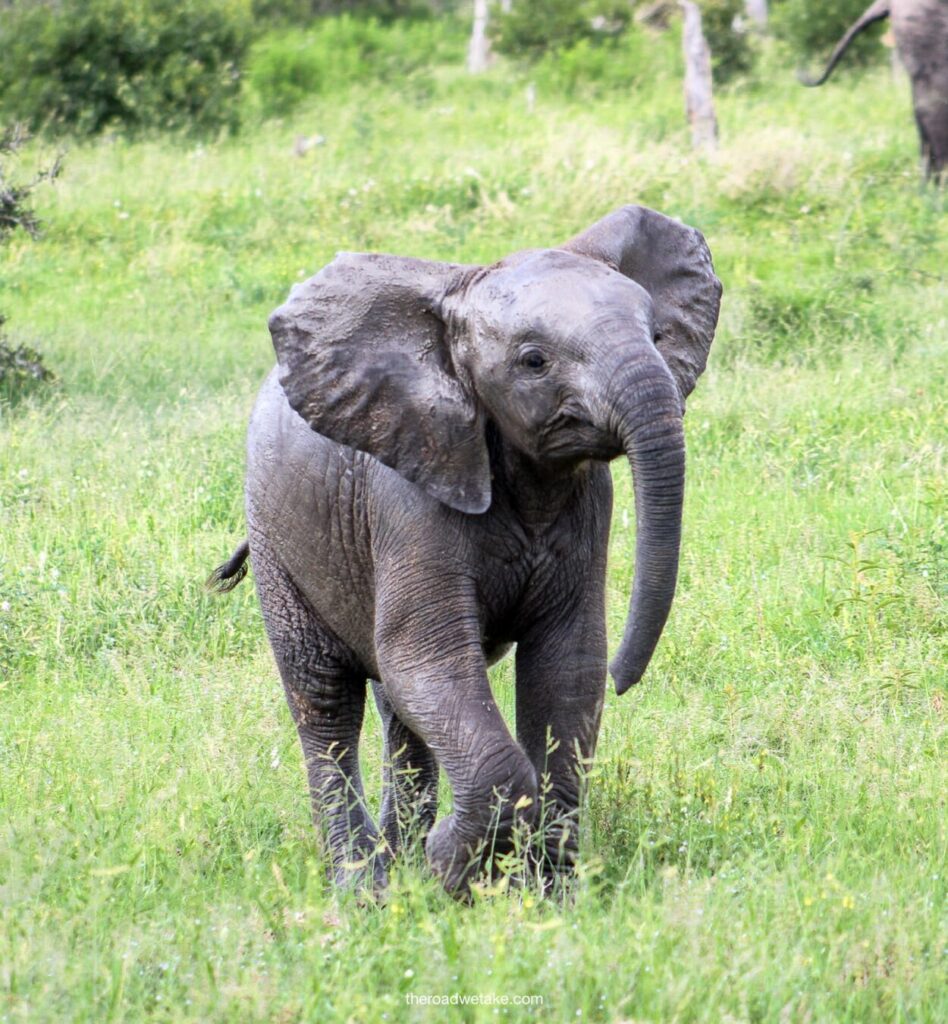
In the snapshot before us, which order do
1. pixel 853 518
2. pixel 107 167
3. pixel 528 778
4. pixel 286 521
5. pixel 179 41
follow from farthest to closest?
pixel 179 41, pixel 107 167, pixel 853 518, pixel 286 521, pixel 528 778

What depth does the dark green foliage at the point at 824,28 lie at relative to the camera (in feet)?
77.0

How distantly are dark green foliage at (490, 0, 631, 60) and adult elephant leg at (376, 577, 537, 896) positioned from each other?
20.8 m

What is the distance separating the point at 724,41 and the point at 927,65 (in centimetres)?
662

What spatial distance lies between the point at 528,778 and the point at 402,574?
0.57 metres

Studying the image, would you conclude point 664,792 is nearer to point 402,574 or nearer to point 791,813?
point 791,813

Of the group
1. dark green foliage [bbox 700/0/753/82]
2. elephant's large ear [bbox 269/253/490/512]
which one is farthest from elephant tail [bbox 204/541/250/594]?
dark green foliage [bbox 700/0/753/82]

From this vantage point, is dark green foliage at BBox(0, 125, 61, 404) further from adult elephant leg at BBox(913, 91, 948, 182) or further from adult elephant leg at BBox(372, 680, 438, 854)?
adult elephant leg at BBox(913, 91, 948, 182)

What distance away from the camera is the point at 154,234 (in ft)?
46.9

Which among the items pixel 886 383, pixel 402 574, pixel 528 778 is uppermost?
pixel 402 574

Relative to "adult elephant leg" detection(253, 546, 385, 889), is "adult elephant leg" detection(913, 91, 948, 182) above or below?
below

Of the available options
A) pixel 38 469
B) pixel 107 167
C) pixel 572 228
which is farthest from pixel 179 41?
pixel 38 469

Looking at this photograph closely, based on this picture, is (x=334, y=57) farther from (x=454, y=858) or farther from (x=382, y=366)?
(x=454, y=858)

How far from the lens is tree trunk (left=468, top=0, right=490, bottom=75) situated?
27.3 m

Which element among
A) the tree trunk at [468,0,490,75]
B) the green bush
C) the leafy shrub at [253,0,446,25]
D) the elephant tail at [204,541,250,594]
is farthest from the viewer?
the leafy shrub at [253,0,446,25]
